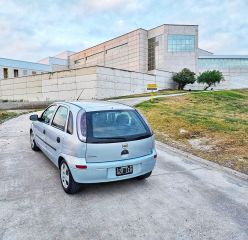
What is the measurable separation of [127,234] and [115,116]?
6.81 feet

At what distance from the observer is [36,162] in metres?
6.14

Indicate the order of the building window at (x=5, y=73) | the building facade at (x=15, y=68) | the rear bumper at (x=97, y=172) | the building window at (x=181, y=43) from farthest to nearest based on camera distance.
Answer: the building window at (x=5, y=73)
the building facade at (x=15, y=68)
the building window at (x=181, y=43)
the rear bumper at (x=97, y=172)

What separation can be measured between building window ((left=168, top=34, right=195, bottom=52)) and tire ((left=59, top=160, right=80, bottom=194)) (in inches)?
1895

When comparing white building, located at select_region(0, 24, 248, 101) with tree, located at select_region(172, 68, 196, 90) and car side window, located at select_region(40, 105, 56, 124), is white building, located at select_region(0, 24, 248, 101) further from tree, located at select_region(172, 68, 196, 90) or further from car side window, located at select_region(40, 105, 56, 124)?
car side window, located at select_region(40, 105, 56, 124)

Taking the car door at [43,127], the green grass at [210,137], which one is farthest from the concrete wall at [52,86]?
the car door at [43,127]

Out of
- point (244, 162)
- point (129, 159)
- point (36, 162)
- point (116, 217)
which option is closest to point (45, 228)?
point (116, 217)

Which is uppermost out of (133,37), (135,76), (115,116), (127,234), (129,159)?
(133,37)

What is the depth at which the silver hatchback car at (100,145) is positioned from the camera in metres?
4.19

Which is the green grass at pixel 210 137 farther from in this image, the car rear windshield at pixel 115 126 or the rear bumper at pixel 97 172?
the rear bumper at pixel 97 172

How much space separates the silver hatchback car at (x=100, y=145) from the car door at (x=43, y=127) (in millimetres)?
761

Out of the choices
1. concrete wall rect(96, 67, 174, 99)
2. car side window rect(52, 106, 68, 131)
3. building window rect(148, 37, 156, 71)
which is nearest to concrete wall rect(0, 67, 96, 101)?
concrete wall rect(96, 67, 174, 99)

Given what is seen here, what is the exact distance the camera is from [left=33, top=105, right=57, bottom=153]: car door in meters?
5.80

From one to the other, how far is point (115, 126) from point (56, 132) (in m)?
1.27

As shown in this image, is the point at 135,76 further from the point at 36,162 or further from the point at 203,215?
the point at 203,215
